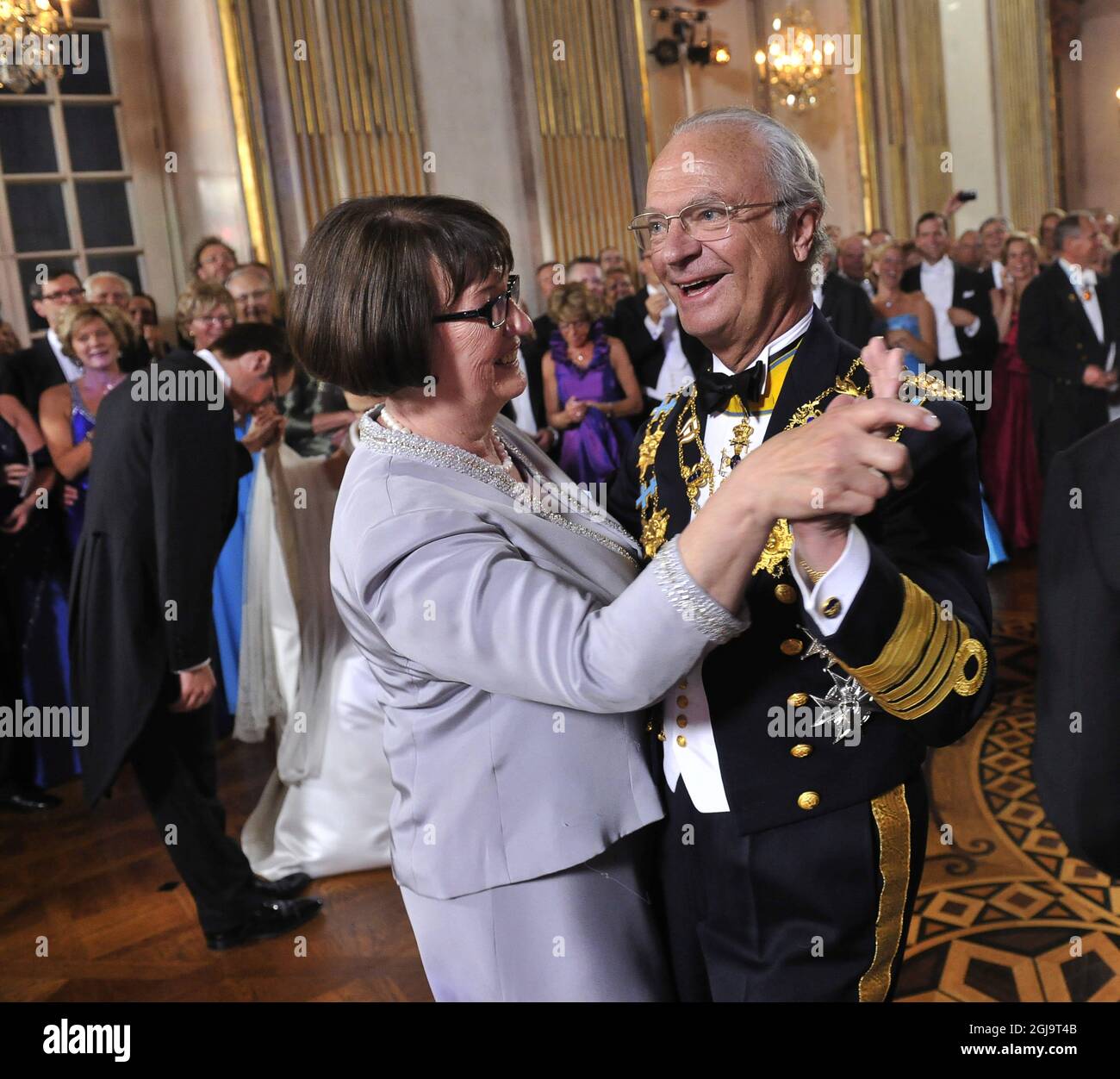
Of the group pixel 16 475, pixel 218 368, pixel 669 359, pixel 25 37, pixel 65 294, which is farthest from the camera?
pixel 669 359

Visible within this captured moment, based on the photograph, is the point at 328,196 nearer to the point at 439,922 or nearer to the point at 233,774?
the point at 233,774

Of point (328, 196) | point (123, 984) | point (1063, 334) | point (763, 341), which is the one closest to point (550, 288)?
point (328, 196)

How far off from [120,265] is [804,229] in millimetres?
5707

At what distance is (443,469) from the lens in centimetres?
132

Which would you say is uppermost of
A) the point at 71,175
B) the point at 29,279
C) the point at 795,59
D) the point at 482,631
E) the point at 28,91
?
the point at 795,59

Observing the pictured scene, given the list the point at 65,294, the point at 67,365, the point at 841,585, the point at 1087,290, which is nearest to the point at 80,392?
the point at 67,365

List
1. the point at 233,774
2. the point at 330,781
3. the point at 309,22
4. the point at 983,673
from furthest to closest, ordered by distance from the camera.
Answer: the point at 309,22, the point at 233,774, the point at 330,781, the point at 983,673

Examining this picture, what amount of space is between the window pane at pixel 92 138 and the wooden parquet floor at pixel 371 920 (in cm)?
381

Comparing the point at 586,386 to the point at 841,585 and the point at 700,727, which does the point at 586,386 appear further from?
the point at 841,585

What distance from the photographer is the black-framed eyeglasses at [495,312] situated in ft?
4.28

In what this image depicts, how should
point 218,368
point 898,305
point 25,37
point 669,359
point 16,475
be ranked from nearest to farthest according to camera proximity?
point 218,368 < point 16,475 < point 25,37 < point 669,359 < point 898,305

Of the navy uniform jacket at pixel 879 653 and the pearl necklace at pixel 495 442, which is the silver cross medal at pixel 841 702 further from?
the pearl necklace at pixel 495 442

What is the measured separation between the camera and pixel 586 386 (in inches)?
218
